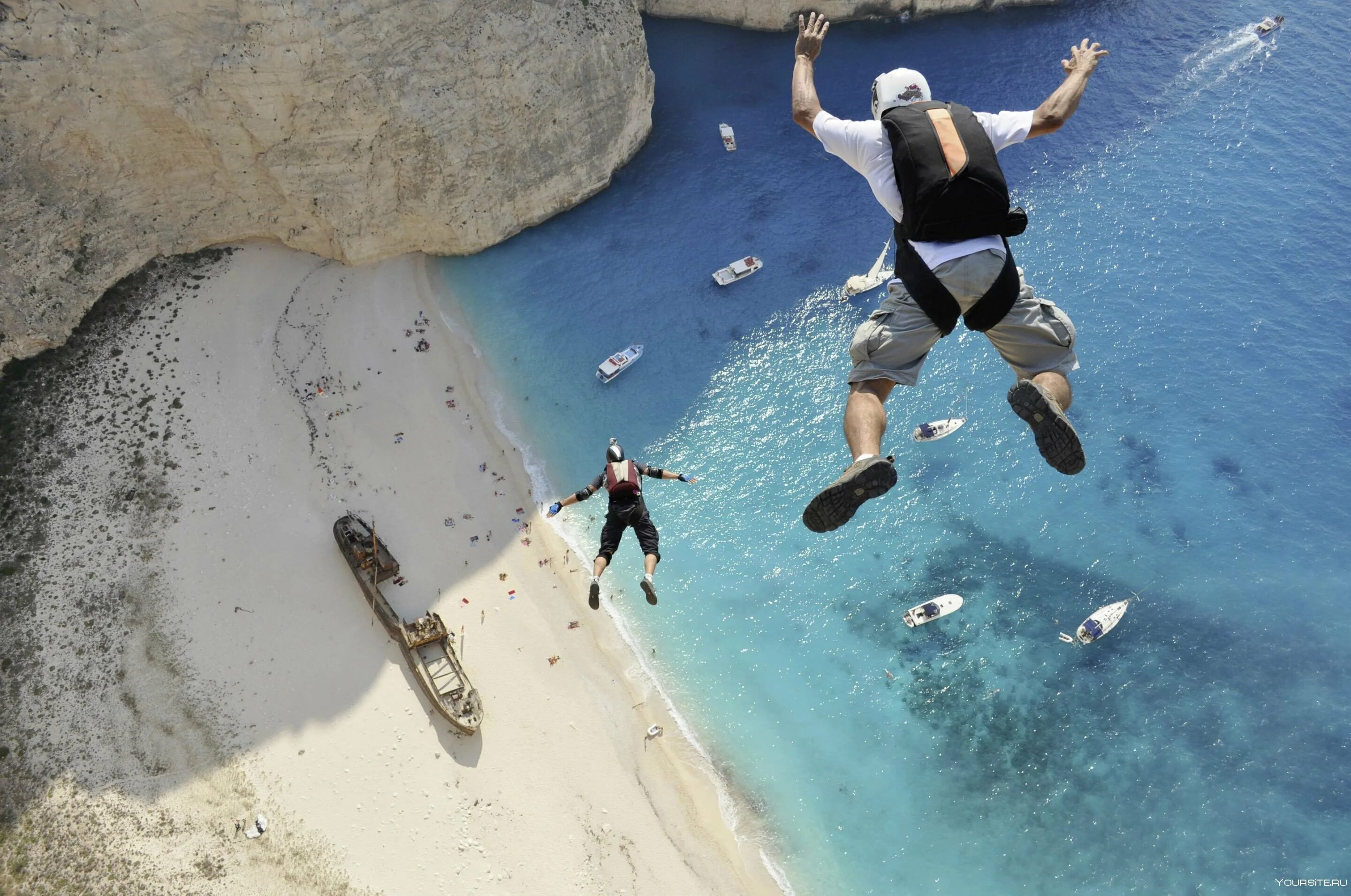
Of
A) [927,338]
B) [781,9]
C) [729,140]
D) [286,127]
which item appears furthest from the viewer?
[781,9]

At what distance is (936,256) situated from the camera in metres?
8.71

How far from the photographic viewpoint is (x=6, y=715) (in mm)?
20812

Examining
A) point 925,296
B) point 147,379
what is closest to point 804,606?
point 925,296

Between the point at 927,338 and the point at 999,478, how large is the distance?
16.7 metres

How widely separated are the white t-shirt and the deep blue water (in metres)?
15.3

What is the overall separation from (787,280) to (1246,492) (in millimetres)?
14784

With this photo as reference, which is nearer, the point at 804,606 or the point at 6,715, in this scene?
the point at 6,715

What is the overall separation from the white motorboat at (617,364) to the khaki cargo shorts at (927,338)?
16687 millimetres

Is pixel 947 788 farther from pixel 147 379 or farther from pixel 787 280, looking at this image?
pixel 147 379

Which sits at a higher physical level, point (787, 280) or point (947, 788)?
point (787, 280)

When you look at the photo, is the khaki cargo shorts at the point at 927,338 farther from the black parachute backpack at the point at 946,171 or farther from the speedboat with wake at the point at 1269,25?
the speedboat with wake at the point at 1269,25

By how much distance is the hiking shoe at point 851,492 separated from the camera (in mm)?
8594

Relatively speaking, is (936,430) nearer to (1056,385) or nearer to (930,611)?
(930,611)

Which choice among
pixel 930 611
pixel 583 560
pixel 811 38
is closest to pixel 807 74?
pixel 811 38
